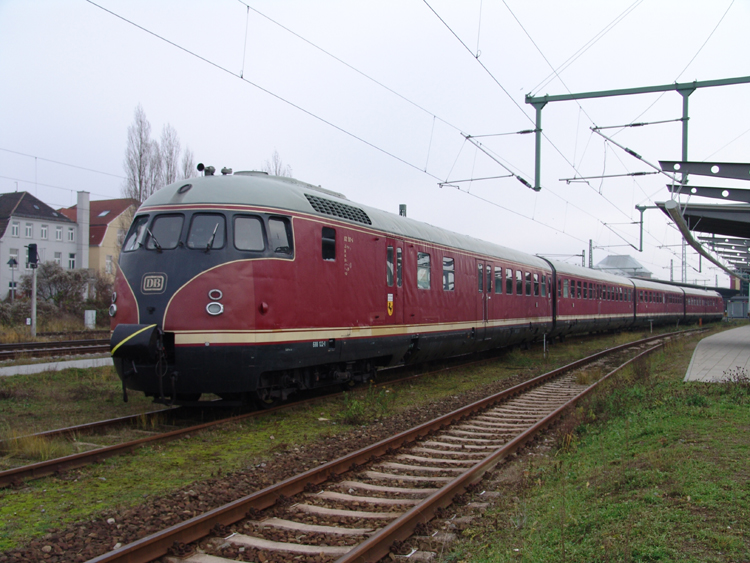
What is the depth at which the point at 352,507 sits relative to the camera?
18.0 feet

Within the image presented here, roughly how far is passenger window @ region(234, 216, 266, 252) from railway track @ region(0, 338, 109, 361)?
10.8m

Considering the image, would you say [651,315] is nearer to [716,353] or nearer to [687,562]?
[716,353]

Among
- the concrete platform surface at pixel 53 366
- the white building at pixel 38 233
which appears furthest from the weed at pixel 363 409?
the white building at pixel 38 233

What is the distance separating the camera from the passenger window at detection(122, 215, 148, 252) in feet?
29.4

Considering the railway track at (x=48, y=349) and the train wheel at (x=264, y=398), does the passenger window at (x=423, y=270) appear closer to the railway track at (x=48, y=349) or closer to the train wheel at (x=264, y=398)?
the train wheel at (x=264, y=398)

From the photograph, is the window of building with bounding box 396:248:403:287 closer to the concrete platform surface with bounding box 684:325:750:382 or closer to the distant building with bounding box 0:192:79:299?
the concrete platform surface with bounding box 684:325:750:382

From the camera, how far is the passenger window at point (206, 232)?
8.56m

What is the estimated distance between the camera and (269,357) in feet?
28.7

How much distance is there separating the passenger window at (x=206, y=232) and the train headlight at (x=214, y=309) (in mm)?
829

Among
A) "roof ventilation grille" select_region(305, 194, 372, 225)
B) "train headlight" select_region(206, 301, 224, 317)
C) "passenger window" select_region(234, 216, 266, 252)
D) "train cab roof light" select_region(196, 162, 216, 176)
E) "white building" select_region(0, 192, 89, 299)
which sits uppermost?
"white building" select_region(0, 192, 89, 299)

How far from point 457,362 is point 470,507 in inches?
500

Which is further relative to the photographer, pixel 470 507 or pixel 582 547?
pixel 470 507

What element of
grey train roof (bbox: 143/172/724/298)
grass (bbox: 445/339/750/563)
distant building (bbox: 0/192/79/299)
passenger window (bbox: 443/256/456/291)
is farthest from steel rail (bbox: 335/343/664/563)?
distant building (bbox: 0/192/79/299)

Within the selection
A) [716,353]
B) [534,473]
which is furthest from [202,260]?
[716,353]
